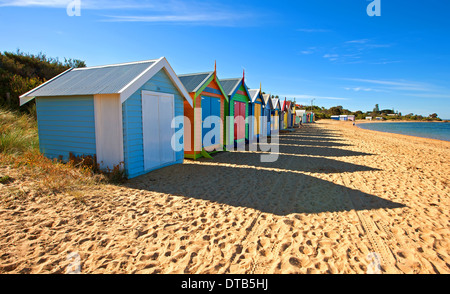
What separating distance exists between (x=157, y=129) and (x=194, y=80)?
3543mm

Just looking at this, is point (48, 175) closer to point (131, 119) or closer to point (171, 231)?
point (131, 119)

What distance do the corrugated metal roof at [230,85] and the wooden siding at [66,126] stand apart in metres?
7.15

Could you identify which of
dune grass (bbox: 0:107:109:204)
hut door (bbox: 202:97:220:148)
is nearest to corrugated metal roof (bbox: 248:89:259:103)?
hut door (bbox: 202:97:220:148)

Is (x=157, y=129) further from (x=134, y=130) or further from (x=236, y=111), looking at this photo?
(x=236, y=111)

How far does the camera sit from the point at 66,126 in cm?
734

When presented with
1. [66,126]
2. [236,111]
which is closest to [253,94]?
[236,111]

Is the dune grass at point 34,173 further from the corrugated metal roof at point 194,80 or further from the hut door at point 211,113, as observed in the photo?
the hut door at point 211,113

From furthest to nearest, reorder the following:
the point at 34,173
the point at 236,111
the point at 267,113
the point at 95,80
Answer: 1. the point at 267,113
2. the point at 236,111
3. the point at 95,80
4. the point at 34,173

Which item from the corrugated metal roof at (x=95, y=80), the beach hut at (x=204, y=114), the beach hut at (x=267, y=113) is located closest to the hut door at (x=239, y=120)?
the beach hut at (x=204, y=114)

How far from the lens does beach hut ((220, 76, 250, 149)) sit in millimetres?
12478

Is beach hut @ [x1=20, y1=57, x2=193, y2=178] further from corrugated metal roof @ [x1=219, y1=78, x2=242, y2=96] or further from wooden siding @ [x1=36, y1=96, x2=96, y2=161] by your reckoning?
corrugated metal roof @ [x1=219, y1=78, x2=242, y2=96]

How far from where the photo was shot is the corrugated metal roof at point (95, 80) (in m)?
6.52
